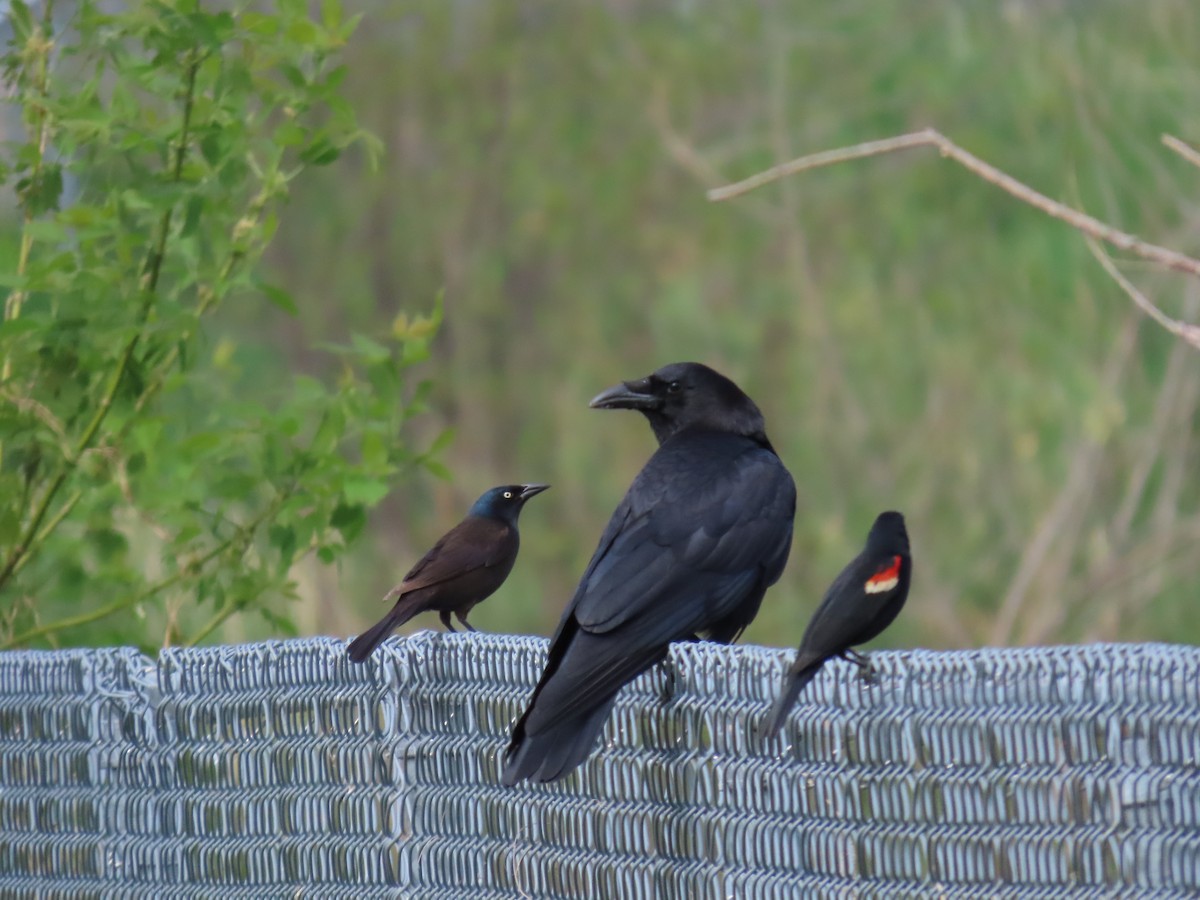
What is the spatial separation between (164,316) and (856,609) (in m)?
2.15

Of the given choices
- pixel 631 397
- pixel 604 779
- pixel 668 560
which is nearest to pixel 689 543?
pixel 668 560

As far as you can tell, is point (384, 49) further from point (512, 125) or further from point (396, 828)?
point (396, 828)

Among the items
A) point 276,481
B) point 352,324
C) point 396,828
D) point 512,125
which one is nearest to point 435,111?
point 512,125

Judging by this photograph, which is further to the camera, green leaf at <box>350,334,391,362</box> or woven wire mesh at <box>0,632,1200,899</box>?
green leaf at <box>350,334,391,362</box>

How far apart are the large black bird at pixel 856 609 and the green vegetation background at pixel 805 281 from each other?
5.82 meters

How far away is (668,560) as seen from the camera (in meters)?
4.11

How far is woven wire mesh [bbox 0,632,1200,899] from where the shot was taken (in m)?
2.28

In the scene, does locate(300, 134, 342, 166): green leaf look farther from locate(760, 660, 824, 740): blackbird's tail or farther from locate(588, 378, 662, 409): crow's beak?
locate(760, 660, 824, 740): blackbird's tail

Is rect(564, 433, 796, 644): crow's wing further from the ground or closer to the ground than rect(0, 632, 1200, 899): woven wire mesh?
further from the ground

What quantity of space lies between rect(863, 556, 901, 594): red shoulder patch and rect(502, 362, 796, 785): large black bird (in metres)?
0.51

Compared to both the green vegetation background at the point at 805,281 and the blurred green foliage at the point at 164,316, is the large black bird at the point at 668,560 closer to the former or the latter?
the blurred green foliage at the point at 164,316

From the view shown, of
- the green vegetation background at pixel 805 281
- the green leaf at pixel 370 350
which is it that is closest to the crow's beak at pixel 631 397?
the green leaf at pixel 370 350

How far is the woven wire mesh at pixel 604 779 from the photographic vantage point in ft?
7.48

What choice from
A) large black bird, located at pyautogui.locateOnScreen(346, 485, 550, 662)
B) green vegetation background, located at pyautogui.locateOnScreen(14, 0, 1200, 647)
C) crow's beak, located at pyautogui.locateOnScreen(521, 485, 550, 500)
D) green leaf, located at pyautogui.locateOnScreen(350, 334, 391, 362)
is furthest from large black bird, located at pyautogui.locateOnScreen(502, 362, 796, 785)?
green vegetation background, located at pyautogui.locateOnScreen(14, 0, 1200, 647)
